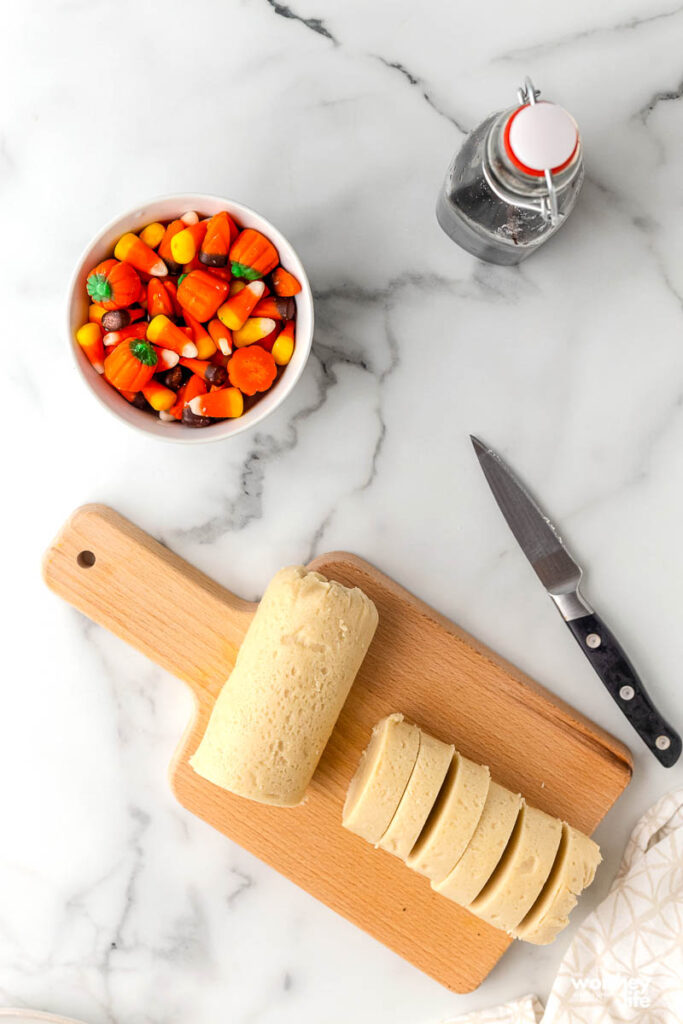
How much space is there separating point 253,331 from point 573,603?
89 cm

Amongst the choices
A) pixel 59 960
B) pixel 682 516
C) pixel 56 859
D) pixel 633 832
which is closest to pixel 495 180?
pixel 682 516

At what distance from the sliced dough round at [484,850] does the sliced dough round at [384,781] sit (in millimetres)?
166

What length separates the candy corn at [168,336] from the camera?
1578 mm

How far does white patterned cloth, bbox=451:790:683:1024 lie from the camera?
1.81m

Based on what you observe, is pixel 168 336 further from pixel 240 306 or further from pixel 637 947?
pixel 637 947

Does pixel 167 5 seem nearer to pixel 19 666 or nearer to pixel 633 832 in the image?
pixel 19 666

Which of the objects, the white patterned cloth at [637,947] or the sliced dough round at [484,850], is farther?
the white patterned cloth at [637,947]

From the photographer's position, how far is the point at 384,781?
1621 mm

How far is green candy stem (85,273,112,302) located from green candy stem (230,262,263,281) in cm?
23

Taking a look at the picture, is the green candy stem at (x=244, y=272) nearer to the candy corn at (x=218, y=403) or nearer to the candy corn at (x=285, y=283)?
the candy corn at (x=285, y=283)

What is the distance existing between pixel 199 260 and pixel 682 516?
45.7 inches

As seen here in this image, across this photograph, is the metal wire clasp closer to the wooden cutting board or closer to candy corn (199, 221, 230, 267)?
candy corn (199, 221, 230, 267)

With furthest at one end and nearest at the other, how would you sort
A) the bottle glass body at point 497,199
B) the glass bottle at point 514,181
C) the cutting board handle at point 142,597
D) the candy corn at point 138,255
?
the cutting board handle at point 142,597
the candy corn at point 138,255
the bottle glass body at point 497,199
the glass bottle at point 514,181

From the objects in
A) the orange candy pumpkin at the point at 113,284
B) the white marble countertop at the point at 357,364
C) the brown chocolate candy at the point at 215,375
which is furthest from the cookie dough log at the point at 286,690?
the orange candy pumpkin at the point at 113,284
